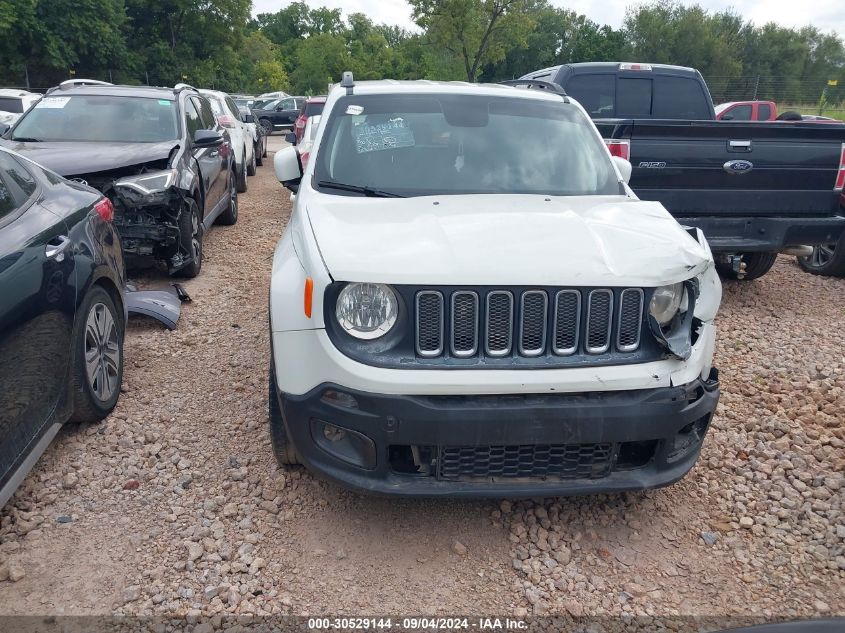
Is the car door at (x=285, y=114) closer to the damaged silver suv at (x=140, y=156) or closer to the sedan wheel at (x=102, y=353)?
the damaged silver suv at (x=140, y=156)

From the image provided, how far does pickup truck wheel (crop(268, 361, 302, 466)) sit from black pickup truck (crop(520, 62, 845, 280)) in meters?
3.54

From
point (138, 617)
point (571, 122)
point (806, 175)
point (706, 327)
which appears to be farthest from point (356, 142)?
point (806, 175)

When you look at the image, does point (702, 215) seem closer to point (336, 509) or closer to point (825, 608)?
point (825, 608)

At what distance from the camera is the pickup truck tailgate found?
536 cm

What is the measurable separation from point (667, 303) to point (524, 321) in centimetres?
67

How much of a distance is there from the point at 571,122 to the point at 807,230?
2.59m

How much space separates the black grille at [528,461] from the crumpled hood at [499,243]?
664mm

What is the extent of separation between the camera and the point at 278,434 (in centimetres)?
316

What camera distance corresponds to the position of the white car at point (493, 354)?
2.59 m

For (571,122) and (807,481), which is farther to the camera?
(571,122)


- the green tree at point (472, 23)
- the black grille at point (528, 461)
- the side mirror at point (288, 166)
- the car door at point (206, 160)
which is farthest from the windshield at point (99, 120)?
the green tree at point (472, 23)

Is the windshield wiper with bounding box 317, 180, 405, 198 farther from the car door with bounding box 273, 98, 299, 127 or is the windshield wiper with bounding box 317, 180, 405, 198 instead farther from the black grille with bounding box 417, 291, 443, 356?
the car door with bounding box 273, 98, 299, 127

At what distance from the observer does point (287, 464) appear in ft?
10.8

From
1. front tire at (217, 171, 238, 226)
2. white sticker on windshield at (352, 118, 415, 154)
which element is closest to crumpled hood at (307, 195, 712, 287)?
white sticker on windshield at (352, 118, 415, 154)
